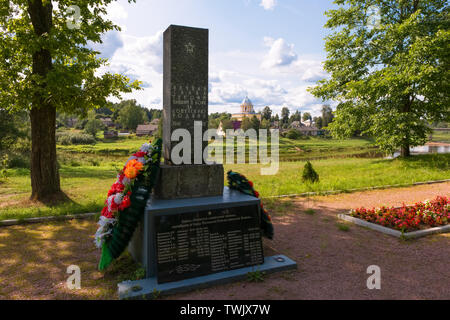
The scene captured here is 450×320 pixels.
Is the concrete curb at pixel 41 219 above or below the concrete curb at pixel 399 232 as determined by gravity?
above

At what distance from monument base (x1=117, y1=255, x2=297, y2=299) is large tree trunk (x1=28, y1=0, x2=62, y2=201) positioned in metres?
6.16

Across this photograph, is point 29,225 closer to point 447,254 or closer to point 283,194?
point 283,194

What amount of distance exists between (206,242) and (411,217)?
522 cm

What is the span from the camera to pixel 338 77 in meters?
19.2

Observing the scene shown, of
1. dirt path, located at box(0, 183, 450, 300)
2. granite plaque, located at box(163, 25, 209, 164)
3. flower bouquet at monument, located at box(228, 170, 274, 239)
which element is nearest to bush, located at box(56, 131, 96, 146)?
dirt path, located at box(0, 183, 450, 300)

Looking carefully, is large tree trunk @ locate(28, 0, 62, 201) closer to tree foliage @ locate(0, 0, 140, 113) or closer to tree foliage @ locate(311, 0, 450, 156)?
tree foliage @ locate(0, 0, 140, 113)

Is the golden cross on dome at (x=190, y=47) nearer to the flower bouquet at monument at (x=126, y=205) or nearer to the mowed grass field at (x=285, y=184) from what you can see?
the flower bouquet at monument at (x=126, y=205)

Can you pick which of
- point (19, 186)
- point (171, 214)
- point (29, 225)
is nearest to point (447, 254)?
point (171, 214)

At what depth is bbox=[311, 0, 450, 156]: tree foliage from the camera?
15320mm

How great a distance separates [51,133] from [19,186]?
5308 millimetres

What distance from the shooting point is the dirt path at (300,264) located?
13.0 feet

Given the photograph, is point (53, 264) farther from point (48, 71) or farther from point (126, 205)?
point (48, 71)

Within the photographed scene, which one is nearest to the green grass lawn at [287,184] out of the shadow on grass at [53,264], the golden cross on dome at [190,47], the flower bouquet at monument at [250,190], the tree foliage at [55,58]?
the shadow on grass at [53,264]

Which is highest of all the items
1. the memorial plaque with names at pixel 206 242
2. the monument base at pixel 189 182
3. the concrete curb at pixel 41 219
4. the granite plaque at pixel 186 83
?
the granite plaque at pixel 186 83
